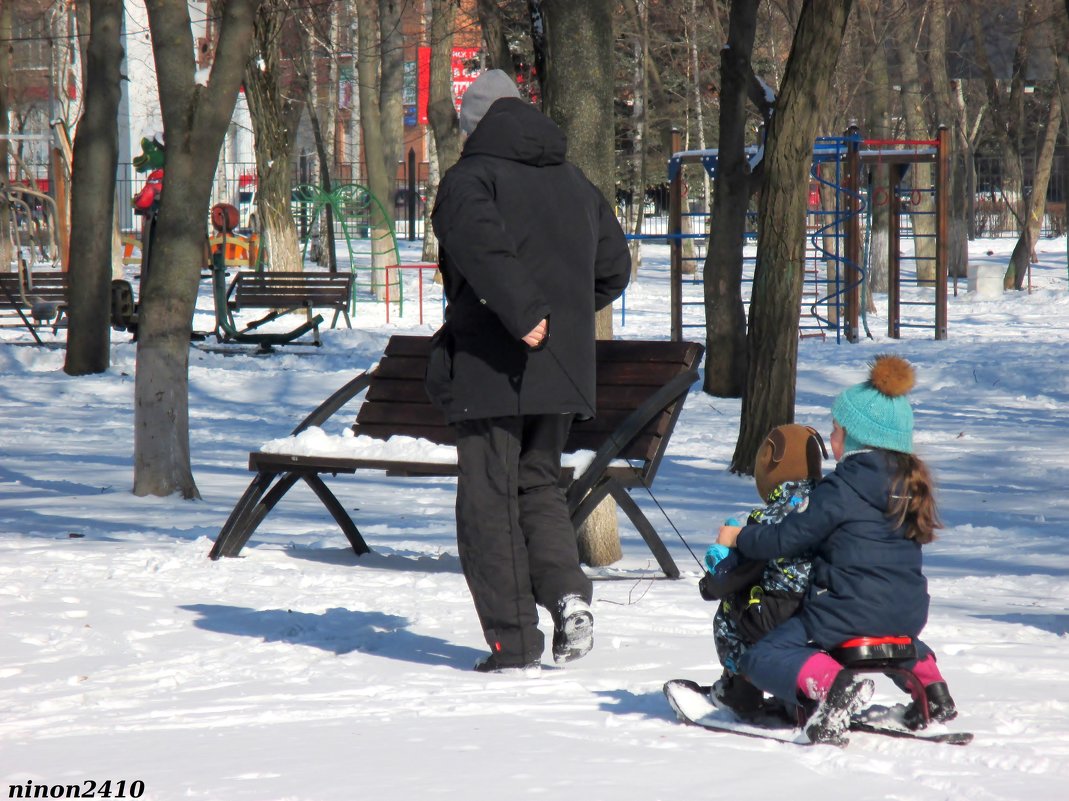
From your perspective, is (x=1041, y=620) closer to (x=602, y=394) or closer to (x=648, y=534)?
(x=648, y=534)

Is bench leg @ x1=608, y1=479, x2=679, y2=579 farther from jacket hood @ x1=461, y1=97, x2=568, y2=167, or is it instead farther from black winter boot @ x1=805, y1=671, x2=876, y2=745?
black winter boot @ x1=805, y1=671, x2=876, y2=745

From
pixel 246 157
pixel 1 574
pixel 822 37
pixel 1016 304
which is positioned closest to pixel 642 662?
pixel 1 574

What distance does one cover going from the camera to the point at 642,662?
175 inches

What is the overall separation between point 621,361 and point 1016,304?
1792 cm

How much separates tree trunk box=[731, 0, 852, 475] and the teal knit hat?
544 centimetres

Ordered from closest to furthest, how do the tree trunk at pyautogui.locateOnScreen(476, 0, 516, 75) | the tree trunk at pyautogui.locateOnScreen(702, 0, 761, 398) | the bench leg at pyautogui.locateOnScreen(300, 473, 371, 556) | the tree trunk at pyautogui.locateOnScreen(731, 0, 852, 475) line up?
the bench leg at pyautogui.locateOnScreen(300, 473, 371, 556)
the tree trunk at pyautogui.locateOnScreen(731, 0, 852, 475)
the tree trunk at pyautogui.locateOnScreen(702, 0, 761, 398)
the tree trunk at pyautogui.locateOnScreen(476, 0, 516, 75)

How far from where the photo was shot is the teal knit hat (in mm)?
3465

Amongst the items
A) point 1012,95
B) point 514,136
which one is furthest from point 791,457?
point 1012,95

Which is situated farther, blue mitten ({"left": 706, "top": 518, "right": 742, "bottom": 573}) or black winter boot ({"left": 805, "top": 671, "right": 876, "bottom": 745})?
blue mitten ({"left": 706, "top": 518, "right": 742, "bottom": 573})

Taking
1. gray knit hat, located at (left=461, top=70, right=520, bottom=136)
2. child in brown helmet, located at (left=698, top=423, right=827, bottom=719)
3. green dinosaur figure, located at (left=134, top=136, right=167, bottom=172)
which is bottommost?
child in brown helmet, located at (left=698, top=423, right=827, bottom=719)

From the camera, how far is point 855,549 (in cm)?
345

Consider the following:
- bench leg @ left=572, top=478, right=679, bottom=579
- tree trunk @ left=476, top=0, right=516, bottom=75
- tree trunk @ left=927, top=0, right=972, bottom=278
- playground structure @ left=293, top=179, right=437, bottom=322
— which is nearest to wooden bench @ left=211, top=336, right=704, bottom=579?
bench leg @ left=572, top=478, right=679, bottom=579

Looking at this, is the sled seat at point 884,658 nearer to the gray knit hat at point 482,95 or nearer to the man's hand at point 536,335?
the man's hand at point 536,335

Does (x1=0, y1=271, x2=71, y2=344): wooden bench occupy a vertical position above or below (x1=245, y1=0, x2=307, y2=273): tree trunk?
below
